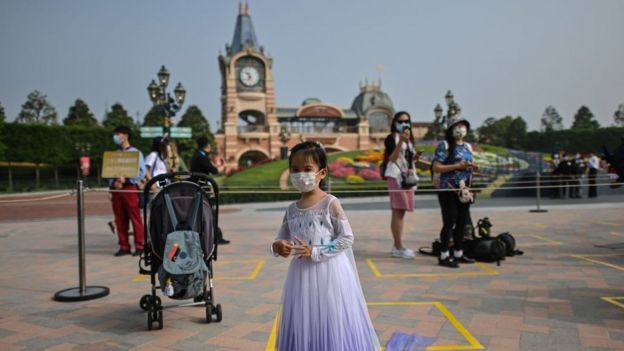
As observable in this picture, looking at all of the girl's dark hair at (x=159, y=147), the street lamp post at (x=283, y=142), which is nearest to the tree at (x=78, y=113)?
the street lamp post at (x=283, y=142)

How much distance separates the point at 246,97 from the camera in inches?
2184

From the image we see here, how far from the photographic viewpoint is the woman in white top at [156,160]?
7.04 metres

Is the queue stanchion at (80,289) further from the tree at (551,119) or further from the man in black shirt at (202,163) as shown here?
the tree at (551,119)

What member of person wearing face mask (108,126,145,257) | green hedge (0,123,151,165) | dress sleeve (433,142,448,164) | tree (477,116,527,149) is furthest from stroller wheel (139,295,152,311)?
tree (477,116,527,149)

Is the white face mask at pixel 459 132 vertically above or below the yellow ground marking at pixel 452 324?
above

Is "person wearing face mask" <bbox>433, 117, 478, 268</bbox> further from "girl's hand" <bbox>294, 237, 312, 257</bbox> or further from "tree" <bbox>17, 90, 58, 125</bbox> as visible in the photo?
"tree" <bbox>17, 90, 58, 125</bbox>

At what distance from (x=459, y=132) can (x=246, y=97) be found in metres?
52.2

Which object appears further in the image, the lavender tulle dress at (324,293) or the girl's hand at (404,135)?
the girl's hand at (404,135)

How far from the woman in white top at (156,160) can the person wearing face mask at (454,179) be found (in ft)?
15.1

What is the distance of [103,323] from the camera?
366cm

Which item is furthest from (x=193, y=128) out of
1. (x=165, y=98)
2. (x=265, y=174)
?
(x=165, y=98)

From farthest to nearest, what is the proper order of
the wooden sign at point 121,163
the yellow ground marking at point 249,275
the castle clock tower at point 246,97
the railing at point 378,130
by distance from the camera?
the railing at point 378,130, the castle clock tower at point 246,97, the wooden sign at point 121,163, the yellow ground marking at point 249,275

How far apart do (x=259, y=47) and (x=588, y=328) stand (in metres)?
58.3

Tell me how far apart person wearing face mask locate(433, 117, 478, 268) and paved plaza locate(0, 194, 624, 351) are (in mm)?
321
